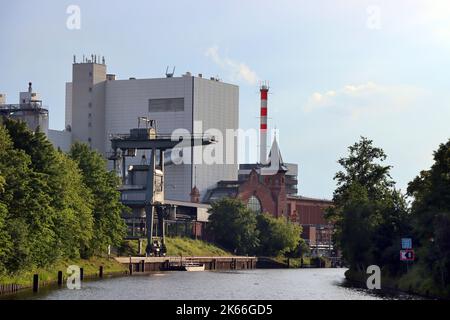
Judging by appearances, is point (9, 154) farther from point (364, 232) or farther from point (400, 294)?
point (364, 232)

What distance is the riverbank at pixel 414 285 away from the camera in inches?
4064

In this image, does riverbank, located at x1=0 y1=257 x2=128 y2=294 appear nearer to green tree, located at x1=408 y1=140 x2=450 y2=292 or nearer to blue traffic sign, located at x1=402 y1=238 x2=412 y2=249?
blue traffic sign, located at x1=402 y1=238 x2=412 y2=249

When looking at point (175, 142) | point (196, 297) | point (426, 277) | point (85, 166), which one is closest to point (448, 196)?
point (426, 277)

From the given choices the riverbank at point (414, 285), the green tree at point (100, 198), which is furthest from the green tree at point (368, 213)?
the green tree at point (100, 198)

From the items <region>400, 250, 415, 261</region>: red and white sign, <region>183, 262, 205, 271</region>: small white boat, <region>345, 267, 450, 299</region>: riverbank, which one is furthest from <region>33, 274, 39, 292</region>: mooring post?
<region>183, 262, 205, 271</region>: small white boat

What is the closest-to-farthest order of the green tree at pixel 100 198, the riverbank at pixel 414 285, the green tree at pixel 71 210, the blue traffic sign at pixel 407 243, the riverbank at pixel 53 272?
the riverbank at pixel 53 272, the riverbank at pixel 414 285, the blue traffic sign at pixel 407 243, the green tree at pixel 71 210, the green tree at pixel 100 198

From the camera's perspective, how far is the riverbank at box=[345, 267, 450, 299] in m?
103

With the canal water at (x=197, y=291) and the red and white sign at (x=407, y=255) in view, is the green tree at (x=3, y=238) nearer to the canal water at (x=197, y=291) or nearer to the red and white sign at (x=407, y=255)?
the canal water at (x=197, y=291)

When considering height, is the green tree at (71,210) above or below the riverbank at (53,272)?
above

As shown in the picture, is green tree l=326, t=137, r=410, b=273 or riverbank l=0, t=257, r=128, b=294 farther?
green tree l=326, t=137, r=410, b=273

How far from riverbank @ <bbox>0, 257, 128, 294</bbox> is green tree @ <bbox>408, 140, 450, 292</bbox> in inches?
1483

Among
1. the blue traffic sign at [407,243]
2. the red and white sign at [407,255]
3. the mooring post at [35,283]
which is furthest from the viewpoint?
the blue traffic sign at [407,243]

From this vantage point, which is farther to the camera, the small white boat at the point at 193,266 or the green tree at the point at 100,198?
the small white boat at the point at 193,266

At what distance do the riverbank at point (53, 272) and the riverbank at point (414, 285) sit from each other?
3509 cm
